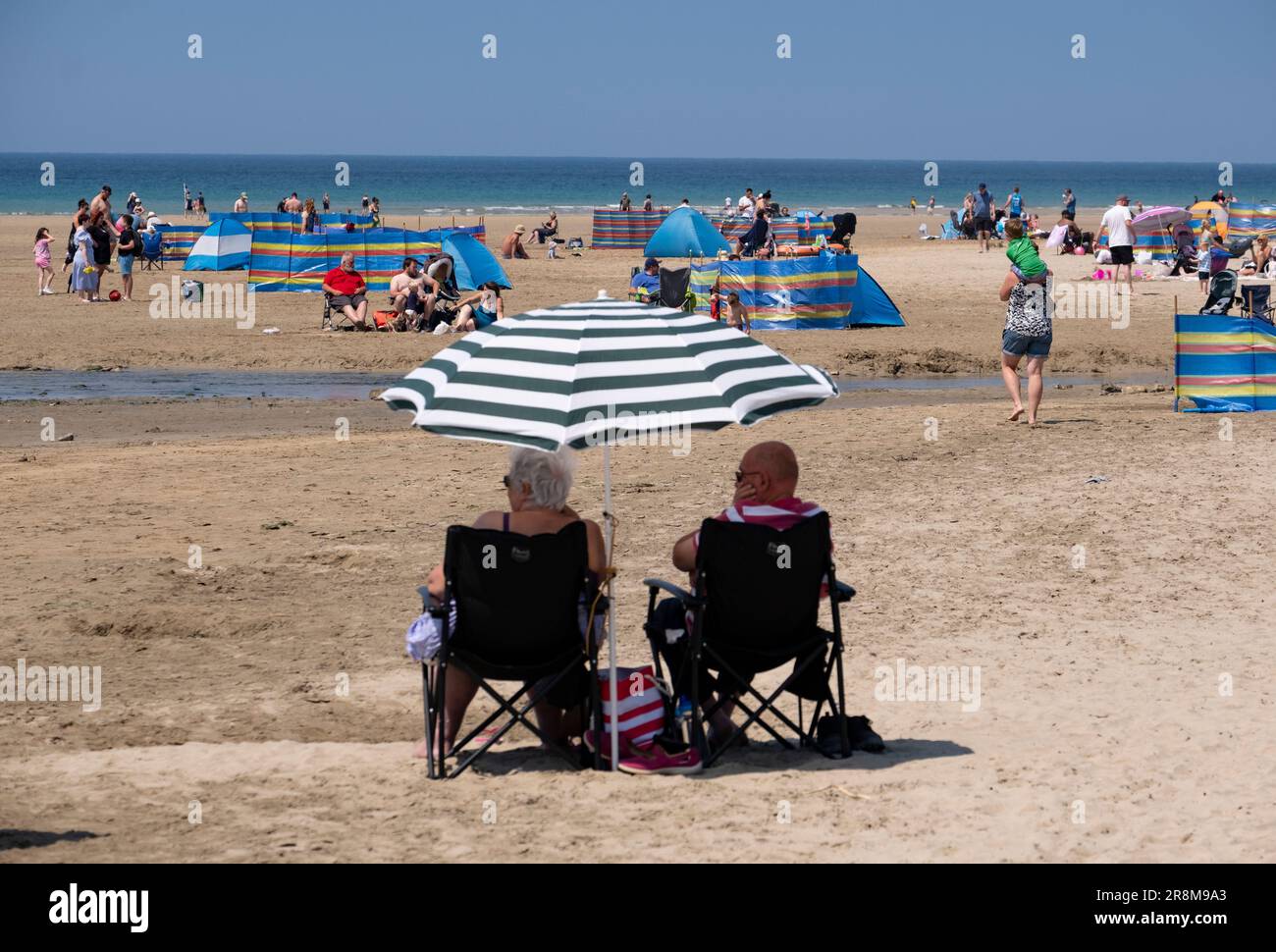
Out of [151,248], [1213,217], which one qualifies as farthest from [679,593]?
[1213,217]

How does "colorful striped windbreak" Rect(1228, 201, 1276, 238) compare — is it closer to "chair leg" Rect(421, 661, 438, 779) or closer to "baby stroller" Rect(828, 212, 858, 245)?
"baby stroller" Rect(828, 212, 858, 245)

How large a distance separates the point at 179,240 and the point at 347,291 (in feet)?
43.4

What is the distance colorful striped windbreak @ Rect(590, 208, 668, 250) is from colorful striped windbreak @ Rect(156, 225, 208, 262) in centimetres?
1020

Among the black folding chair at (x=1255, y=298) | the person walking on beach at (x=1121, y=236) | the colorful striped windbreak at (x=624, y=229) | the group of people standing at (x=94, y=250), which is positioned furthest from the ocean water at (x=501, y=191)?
the black folding chair at (x=1255, y=298)

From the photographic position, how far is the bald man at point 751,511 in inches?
219

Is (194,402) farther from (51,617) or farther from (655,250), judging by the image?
(655,250)

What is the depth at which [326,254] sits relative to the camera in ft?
85.3

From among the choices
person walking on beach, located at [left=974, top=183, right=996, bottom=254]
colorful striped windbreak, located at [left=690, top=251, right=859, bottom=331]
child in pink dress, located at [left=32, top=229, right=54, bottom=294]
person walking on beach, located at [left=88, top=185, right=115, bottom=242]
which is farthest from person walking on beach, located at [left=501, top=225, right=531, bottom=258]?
colorful striped windbreak, located at [left=690, top=251, right=859, bottom=331]

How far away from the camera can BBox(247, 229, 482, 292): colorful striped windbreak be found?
83.3ft

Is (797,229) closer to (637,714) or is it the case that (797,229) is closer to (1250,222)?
(1250,222)

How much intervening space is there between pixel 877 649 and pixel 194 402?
33.8 feet

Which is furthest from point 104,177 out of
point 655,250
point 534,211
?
point 655,250

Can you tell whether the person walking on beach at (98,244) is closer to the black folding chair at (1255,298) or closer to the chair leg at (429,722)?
the black folding chair at (1255,298)

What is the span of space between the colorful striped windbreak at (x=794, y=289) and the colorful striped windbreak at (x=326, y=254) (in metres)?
6.14
